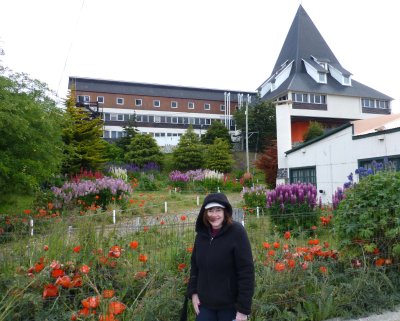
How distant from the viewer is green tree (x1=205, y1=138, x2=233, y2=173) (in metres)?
29.2

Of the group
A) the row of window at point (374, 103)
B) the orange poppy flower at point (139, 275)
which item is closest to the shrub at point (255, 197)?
the orange poppy flower at point (139, 275)

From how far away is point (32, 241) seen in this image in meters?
4.19

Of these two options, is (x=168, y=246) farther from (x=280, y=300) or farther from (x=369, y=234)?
(x=369, y=234)

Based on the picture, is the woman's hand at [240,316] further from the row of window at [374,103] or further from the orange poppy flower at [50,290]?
the row of window at [374,103]

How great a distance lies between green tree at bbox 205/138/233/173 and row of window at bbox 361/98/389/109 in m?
20.5

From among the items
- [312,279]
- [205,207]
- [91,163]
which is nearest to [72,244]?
[205,207]

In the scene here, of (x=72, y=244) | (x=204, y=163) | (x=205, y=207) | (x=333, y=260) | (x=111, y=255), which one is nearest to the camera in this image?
(x=205, y=207)

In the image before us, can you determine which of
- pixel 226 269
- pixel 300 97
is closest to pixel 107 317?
pixel 226 269

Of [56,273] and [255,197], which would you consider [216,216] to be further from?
[255,197]

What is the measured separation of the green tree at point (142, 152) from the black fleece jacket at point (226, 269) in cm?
2655

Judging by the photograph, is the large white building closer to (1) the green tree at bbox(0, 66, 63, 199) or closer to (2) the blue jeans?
(1) the green tree at bbox(0, 66, 63, 199)

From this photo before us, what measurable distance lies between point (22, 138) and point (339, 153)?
11303 mm

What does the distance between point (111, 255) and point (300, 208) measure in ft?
21.2

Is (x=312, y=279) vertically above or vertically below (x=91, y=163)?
below
